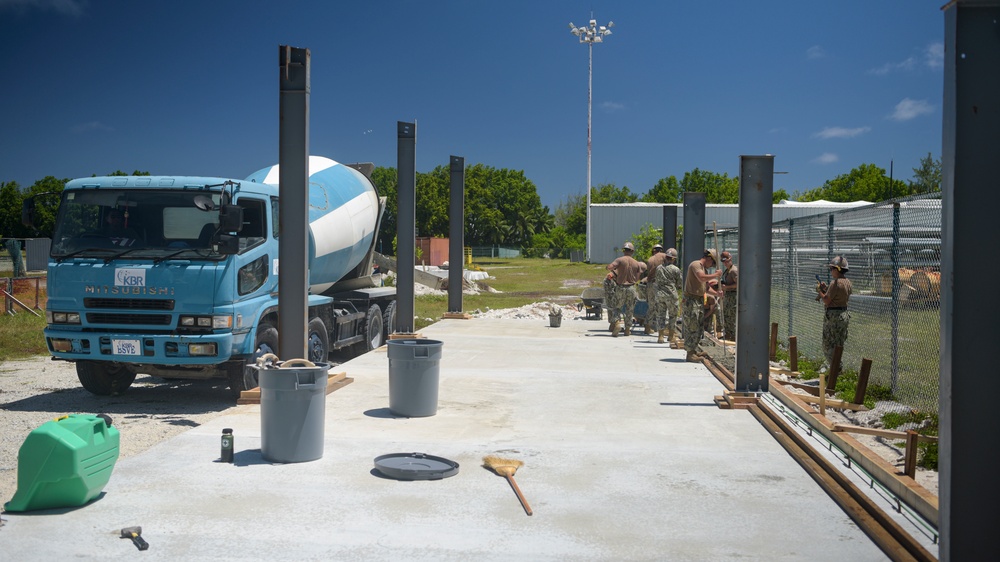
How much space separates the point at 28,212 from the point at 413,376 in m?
5.50

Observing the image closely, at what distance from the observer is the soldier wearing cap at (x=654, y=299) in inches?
677

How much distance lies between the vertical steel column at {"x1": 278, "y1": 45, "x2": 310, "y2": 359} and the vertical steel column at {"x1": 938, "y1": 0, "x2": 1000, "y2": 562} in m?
6.99

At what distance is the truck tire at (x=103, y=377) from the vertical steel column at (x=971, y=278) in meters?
9.74

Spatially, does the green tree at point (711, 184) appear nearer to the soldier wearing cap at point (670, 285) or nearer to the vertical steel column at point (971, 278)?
the soldier wearing cap at point (670, 285)

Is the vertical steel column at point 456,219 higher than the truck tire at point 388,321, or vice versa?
the vertical steel column at point 456,219

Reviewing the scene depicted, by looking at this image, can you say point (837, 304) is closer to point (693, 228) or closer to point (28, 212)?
point (693, 228)

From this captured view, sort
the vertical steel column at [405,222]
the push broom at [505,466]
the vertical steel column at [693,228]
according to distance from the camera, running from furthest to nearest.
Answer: the vertical steel column at [693,228]
the vertical steel column at [405,222]
the push broom at [505,466]

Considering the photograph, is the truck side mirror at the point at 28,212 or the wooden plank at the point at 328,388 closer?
the wooden plank at the point at 328,388

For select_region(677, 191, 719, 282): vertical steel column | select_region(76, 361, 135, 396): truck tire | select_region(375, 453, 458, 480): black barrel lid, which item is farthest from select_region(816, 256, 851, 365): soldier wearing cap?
select_region(76, 361, 135, 396): truck tire

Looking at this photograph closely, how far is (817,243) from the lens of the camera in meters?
14.3

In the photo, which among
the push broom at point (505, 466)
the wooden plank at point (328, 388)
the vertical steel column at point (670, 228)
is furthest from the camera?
the vertical steel column at point (670, 228)

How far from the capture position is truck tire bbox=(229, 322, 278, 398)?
1079cm

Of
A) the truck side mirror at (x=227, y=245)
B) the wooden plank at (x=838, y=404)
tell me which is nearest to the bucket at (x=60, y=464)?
the truck side mirror at (x=227, y=245)

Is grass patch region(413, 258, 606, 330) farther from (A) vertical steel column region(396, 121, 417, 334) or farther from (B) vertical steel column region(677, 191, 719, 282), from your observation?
(B) vertical steel column region(677, 191, 719, 282)
